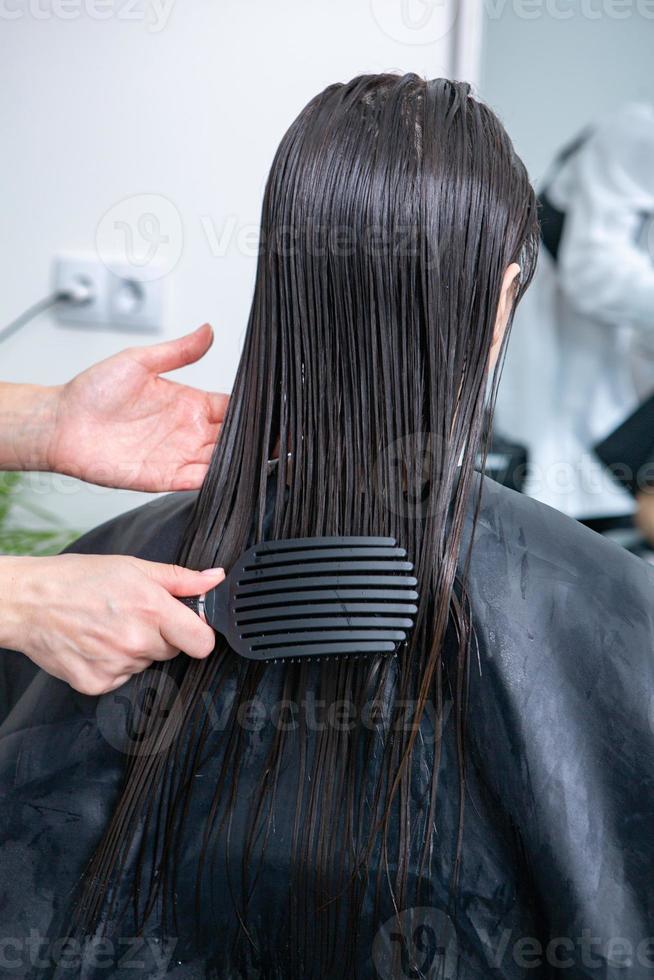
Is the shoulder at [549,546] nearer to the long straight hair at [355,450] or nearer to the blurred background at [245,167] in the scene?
the long straight hair at [355,450]

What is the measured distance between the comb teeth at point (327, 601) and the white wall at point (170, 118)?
1.13 meters

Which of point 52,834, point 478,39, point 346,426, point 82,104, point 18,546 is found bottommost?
point 18,546

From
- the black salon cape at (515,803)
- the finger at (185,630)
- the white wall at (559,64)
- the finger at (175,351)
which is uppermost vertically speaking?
the white wall at (559,64)

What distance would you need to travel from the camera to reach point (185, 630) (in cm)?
71

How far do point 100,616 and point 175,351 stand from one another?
0.43 m

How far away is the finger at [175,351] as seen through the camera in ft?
3.45

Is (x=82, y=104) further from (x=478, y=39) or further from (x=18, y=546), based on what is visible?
(x=18, y=546)

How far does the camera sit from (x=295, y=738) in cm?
75

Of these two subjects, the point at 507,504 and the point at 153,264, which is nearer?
the point at 507,504

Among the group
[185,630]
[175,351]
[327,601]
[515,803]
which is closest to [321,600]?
[327,601]

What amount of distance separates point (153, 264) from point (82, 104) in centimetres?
34

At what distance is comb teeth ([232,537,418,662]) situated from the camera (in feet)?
2.23

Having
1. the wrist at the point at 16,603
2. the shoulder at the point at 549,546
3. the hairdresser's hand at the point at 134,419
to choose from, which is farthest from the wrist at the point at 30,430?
the shoulder at the point at 549,546

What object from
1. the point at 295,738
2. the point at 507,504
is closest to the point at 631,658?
the point at 507,504
